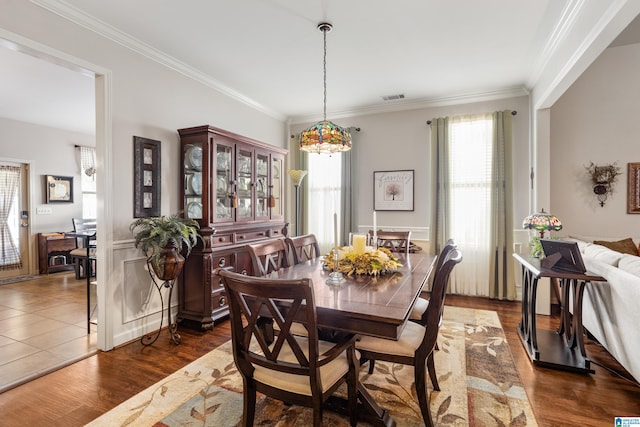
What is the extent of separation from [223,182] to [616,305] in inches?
142

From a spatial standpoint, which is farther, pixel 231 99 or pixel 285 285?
pixel 231 99

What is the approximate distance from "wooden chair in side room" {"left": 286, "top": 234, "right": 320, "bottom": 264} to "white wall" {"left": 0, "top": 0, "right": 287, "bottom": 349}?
1.58 m

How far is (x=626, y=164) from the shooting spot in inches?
164

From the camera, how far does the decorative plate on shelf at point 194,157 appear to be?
11.5ft

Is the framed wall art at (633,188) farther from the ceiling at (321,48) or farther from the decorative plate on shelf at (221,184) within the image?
the decorative plate on shelf at (221,184)

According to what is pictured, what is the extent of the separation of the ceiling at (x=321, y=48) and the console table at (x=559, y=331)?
2.07 meters

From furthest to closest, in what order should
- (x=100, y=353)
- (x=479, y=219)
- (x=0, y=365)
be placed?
(x=479, y=219) → (x=100, y=353) → (x=0, y=365)

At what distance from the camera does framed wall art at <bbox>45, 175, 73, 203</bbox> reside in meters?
6.19

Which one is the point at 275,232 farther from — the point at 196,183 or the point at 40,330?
the point at 40,330

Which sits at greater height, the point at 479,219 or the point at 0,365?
the point at 479,219

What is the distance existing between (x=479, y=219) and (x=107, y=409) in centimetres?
445

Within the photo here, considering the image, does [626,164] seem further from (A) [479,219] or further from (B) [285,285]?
(B) [285,285]

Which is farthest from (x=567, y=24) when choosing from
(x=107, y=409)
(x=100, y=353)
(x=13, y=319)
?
(x=13, y=319)

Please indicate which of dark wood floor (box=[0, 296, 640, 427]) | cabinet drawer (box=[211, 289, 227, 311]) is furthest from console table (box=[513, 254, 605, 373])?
cabinet drawer (box=[211, 289, 227, 311])
